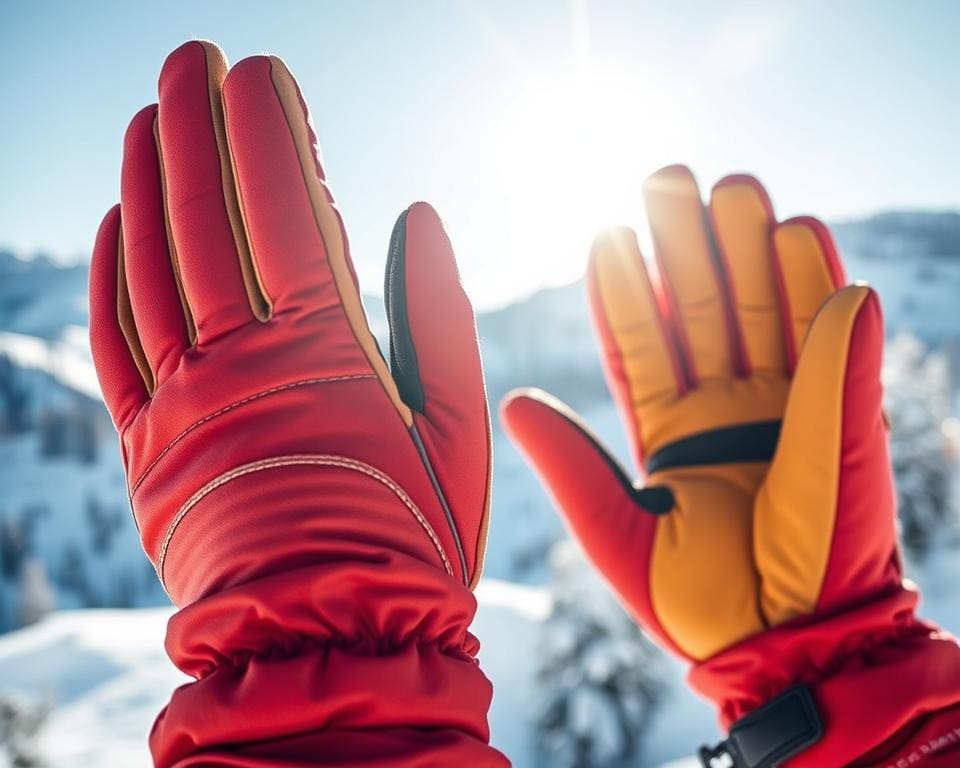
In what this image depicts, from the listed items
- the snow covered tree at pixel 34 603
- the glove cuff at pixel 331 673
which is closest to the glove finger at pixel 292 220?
the glove cuff at pixel 331 673

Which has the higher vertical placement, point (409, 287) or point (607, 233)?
point (607, 233)

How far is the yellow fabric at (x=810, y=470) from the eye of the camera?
4.85ft

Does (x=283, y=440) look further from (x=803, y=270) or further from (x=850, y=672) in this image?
(x=803, y=270)

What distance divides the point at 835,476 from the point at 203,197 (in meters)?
1.41

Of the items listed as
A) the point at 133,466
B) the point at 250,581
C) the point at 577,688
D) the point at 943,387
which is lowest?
the point at 577,688

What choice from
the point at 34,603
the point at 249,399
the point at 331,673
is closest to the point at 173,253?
the point at 249,399

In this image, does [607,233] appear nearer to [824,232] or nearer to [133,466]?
[824,232]

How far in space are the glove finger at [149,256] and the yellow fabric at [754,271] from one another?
1608 millimetres

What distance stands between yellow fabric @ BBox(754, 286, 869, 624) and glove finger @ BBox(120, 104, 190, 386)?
4.29 feet

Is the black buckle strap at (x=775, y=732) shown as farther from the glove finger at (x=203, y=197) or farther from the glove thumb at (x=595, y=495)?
the glove finger at (x=203, y=197)

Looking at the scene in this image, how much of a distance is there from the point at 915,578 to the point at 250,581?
15.5 meters

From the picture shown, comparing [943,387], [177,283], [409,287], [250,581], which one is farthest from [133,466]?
[943,387]

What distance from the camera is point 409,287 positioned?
1158mm

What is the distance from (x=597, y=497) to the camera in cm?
179
